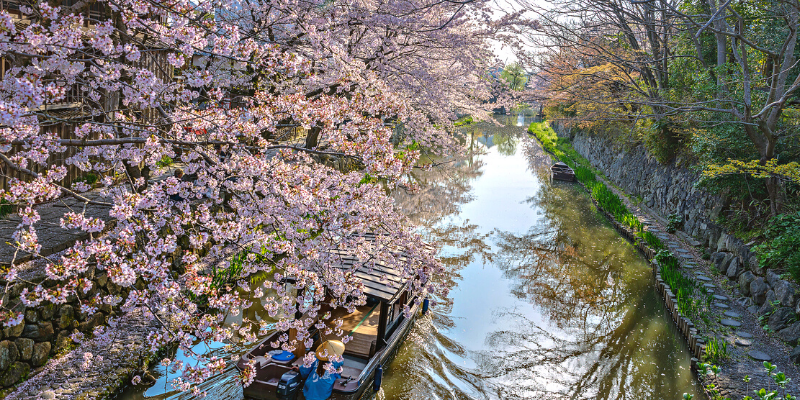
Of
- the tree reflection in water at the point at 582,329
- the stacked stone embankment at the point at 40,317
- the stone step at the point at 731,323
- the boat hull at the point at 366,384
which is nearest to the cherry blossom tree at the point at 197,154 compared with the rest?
the stacked stone embankment at the point at 40,317

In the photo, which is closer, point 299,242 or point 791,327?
point 299,242

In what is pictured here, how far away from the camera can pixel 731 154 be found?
1069 centimetres

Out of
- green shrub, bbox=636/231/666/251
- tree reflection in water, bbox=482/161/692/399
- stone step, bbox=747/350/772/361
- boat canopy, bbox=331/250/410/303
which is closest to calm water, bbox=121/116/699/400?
tree reflection in water, bbox=482/161/692/399

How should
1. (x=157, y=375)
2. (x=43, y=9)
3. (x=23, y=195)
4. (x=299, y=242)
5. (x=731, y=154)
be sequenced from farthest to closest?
(x=731, y=154), (x=157, y=375), (x=299, y=242), (x=43, y=9), (x=23, y=195)

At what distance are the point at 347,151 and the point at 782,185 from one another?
1006cm

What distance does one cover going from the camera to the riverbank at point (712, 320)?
680 centimetres

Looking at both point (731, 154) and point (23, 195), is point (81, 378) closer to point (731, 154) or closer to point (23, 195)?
point (23, 195)

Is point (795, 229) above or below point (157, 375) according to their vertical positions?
above

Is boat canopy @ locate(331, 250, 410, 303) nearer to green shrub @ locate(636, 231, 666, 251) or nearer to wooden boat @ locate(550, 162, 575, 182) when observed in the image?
green shrub @ locate(636, 231, 666, 251)

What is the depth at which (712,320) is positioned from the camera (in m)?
8.48

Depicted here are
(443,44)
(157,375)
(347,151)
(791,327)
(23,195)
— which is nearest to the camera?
(23,195)

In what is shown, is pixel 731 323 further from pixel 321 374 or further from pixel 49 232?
pixel 49 232

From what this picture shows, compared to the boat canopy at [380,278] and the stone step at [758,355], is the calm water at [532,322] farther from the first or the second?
the boat canopy at [380,278]

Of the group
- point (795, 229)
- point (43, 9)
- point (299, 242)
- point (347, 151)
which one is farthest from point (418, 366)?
point (795, 229)
